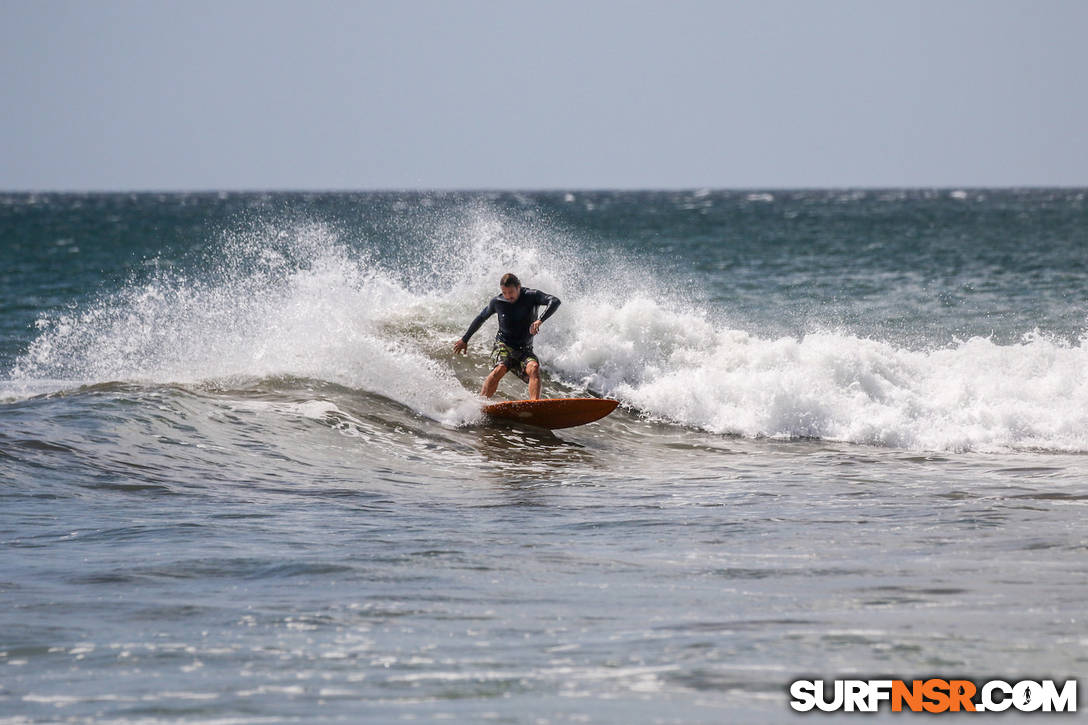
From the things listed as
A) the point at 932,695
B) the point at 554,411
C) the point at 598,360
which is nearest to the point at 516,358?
the point at 554,411

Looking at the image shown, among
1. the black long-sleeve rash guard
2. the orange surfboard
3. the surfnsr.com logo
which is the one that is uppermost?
the black long-sleeve rash guard

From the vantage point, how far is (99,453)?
10.1m

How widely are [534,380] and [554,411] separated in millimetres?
503

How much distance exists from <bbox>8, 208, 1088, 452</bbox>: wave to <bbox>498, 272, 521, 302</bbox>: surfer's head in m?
1.24

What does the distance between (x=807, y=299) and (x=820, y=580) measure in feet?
63.0

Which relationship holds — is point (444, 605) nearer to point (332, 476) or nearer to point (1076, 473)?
point (332, 476)

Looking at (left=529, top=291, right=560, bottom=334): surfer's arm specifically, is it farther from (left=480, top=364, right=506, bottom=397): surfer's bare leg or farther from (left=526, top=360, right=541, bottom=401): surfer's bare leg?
(left=480, top=364, right=506, bottom=397): surfer's bare leg

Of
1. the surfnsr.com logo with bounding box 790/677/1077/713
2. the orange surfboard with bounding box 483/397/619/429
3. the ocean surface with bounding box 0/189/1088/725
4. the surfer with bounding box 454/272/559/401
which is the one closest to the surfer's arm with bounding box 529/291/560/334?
the surfer with bounding box 454/272/559/401

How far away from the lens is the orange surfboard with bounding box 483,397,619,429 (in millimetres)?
12328

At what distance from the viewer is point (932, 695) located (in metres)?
4.69

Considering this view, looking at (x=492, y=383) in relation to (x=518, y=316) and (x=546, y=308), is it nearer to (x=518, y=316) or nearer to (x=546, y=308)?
(x=518, y=316)

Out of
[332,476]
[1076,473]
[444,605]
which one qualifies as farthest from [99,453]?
[1076,473]

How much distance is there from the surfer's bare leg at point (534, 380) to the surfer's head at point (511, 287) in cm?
74

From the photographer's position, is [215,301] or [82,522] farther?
[215,301]
